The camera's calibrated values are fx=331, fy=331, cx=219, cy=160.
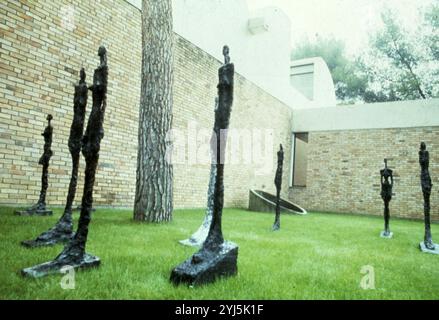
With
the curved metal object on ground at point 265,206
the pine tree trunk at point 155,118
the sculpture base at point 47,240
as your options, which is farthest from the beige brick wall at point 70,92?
the sculpture base at point 47,240

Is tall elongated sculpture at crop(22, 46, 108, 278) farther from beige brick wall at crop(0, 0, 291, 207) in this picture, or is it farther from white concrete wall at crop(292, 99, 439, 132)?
white concrete wall at crop(292, 99, 439, 132)

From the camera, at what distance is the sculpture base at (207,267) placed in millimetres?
2291

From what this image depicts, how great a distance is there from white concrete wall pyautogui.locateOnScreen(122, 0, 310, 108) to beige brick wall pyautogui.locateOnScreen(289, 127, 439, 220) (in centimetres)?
350

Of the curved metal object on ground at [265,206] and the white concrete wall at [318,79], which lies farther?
the white concrete wall at [318,79]

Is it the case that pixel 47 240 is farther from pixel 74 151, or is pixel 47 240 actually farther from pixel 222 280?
pixel 222 280

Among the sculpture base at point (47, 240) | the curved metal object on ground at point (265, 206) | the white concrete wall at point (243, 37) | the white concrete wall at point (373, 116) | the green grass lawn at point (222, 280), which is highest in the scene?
the white concrete wall at point (243, 37)

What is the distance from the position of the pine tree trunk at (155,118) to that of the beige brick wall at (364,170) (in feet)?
34.3

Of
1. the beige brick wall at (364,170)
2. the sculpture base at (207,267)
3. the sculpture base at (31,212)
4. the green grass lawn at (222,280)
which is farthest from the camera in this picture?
the beige brick wall at (364,170)

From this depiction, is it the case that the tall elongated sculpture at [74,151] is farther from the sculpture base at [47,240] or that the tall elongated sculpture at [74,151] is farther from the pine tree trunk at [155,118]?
the pine tree trunk at [155,118]

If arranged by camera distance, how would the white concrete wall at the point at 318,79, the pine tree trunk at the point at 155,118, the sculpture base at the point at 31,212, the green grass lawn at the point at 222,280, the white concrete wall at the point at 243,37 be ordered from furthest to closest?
the white concrete wall at the point at 318,79 < the white concrete wall at the point at 243,37 < the pine tree trunk at the point at 155,118 < the sculpture base at the point at 31,212 < the green grass lawn at the point at 222,280

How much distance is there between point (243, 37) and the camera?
1323 centimetres

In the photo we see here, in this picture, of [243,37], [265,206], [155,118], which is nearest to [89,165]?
[155,118]

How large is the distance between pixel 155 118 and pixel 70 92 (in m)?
1.88

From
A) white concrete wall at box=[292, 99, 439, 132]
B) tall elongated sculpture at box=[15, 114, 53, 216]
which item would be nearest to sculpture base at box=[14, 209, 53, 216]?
tall elongated sculpture at box=[15, 114, 53, 216]
